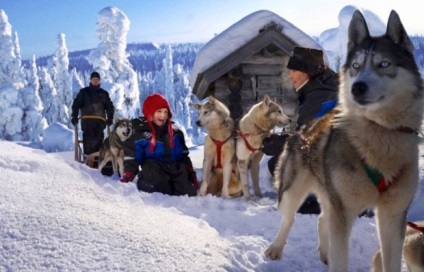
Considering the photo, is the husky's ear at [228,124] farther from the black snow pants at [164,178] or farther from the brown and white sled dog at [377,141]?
the brown and white sled dog at [377,141]

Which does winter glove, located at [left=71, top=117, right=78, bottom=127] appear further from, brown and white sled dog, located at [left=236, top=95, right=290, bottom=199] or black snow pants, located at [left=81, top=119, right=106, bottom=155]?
brown and white sled dog, located at [left=236, top=95, right=290, bottom=199]

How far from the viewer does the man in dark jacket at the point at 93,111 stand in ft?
35.1

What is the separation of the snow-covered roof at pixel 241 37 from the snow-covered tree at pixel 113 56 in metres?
30.4

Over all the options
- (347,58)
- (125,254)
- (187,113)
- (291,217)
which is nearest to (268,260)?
(291,217)

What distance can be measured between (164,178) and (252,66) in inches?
173

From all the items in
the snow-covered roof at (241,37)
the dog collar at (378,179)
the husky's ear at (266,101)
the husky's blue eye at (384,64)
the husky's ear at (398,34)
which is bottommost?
the dog collar at (378,179)

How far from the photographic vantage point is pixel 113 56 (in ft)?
130

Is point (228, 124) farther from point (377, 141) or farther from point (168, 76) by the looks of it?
point (168, 76)

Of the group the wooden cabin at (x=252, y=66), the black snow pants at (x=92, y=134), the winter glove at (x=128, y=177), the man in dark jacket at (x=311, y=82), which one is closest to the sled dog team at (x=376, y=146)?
the man in dark jacket at (x=311, y=82)

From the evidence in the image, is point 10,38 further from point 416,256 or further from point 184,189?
point 416,256

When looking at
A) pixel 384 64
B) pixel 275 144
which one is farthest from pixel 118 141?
pixel 384 64

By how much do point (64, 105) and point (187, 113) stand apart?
2308 centimetres

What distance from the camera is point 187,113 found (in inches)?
2844

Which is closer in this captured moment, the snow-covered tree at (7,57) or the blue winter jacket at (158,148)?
the blue winter jacket at (158,148)
